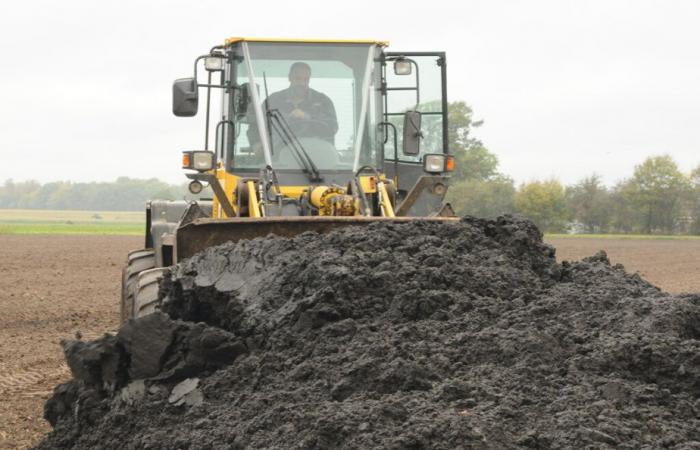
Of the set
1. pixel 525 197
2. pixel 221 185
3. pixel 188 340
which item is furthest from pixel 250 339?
pixel 525 197

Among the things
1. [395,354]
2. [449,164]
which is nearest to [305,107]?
[449,164]

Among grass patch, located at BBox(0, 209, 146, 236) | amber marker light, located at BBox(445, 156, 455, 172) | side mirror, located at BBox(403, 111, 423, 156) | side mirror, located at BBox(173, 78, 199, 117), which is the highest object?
side mirror, located at BBox(173, 78, 199, 117)

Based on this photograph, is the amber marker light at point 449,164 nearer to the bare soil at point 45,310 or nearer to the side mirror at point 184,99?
the side mirror at point 184,99

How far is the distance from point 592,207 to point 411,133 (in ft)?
192

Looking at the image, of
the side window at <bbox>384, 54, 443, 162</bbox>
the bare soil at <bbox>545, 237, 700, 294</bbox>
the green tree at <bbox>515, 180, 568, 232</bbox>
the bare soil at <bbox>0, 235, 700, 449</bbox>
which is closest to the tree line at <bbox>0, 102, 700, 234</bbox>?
the green tree at <bbox>515, 180, 568, 232</bbox>

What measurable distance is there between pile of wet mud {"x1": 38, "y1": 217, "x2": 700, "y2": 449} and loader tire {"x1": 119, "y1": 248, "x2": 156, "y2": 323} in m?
1.34

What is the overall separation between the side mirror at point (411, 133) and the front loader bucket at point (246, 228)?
1249 millimetres

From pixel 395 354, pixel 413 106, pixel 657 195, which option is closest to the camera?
pixel 395 354

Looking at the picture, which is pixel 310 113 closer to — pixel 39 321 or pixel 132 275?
pixel 132 275

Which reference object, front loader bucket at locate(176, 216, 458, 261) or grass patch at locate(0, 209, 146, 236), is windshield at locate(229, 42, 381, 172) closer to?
front loader bucket at locate(176, 216, 458, 261)

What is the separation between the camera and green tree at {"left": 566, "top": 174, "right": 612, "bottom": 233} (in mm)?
64062

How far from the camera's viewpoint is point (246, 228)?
652 cm

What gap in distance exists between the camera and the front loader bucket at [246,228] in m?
6.46

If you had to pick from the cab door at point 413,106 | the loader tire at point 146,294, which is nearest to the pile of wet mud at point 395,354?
the loader tire at point 146,294
